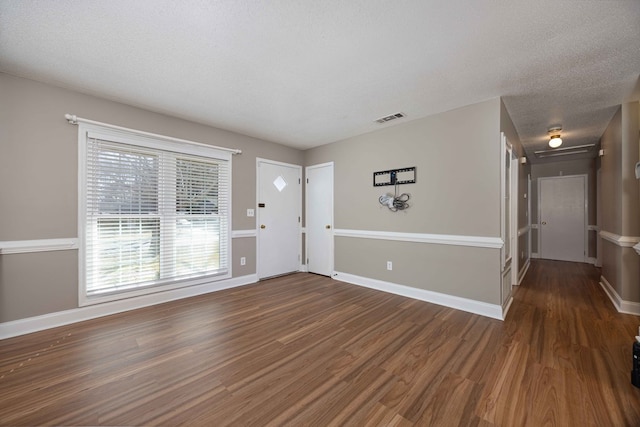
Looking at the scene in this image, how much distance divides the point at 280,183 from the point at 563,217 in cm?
687

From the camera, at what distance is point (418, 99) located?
2.87 metres

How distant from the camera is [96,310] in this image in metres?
2.80

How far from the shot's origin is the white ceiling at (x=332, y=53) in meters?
1.63

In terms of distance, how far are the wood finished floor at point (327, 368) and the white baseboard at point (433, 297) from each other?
0.14 meters

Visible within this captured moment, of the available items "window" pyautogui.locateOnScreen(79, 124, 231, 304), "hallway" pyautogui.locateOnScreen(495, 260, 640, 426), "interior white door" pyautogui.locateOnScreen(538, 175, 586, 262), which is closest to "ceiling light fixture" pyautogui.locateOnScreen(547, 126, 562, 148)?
"hallway" pyautogui.locateOnScreen(495, 260, 640, 426)

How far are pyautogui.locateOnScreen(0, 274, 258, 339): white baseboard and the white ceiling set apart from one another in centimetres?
243

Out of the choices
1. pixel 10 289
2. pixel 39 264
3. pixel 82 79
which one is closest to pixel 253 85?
pixel 82 79

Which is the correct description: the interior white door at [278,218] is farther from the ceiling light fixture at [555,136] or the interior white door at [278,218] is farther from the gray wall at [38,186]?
the ceiling light fixture at [555,136]

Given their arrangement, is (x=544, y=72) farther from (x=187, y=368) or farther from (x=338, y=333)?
(x=187, y=368)

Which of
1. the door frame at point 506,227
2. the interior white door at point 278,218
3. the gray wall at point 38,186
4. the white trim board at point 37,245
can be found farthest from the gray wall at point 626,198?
the white trim board at point 37,245

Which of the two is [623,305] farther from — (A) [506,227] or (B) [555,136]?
(B) [555,136]

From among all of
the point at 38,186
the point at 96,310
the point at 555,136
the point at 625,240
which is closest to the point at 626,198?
the point at 625,240

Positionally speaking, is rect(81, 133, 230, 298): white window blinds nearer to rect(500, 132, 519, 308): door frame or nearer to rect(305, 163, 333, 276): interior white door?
rect(305, 163, 333, 276): interior white door

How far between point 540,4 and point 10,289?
493 centimetres
